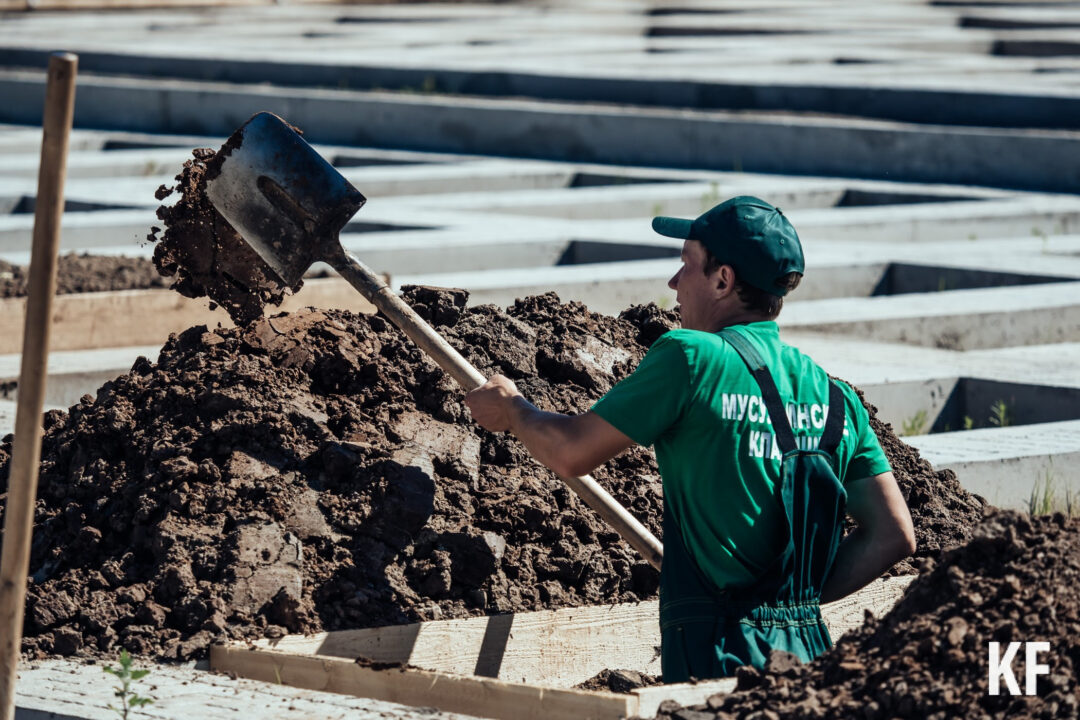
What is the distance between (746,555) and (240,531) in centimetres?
133

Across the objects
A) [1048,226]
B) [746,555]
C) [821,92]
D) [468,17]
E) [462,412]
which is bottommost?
[746,555]

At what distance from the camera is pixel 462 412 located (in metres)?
4.41

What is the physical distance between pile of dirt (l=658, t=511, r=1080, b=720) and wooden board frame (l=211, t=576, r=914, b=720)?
198 millimetres

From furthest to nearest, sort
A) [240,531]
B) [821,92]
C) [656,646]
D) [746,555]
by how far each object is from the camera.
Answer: [821,92] < [656,646] < [240,531] < [746,555]

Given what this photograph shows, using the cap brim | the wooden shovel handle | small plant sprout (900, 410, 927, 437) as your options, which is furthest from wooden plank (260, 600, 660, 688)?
small plant sprout (900, 410, 927, 437)

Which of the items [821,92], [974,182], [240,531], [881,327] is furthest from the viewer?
[821,92]

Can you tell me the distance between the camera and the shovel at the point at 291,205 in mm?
4031

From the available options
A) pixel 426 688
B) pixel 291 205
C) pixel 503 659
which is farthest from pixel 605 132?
pixel 426 688

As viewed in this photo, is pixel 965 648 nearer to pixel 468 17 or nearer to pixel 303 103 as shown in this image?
pixel 303 103

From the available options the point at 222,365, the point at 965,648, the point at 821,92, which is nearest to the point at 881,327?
the point at 222,365

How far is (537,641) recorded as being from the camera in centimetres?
400

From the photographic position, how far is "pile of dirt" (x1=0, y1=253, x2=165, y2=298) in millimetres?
8016

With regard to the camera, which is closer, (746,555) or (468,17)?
(746,555)

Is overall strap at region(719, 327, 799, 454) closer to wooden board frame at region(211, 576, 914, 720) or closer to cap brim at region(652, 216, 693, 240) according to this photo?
cap brim at region(652, 216, 693, 240)
